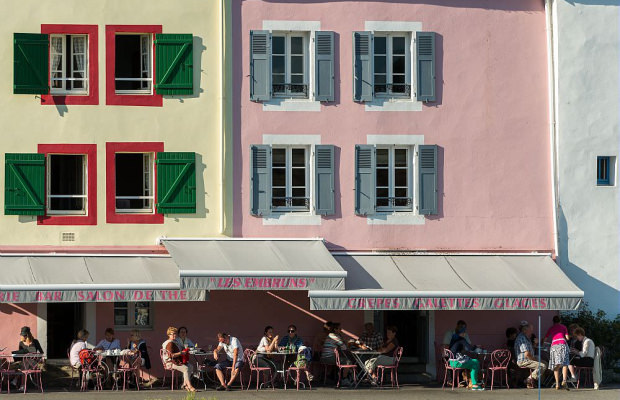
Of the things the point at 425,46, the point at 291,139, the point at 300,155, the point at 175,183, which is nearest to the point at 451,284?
the point at 300,155

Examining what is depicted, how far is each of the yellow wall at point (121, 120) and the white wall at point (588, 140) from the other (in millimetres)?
6964

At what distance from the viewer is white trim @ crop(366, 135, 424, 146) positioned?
28.6 m

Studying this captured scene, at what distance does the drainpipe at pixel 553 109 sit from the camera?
94.8 feet

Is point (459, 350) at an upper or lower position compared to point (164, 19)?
lower

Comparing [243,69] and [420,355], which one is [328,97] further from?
[420,355]

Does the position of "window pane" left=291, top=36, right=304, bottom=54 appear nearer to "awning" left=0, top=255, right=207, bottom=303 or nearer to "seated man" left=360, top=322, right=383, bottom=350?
"awning" left=0, top=255, right=207, bottom=303

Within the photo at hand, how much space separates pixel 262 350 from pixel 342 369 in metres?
1.74

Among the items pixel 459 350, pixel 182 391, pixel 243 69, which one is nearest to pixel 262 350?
pixel 182 391

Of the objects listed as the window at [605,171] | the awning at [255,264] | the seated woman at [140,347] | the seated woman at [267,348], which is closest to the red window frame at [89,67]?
the awning at [255,264]

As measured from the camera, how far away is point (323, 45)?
28.4m

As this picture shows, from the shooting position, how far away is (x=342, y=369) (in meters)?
27.8

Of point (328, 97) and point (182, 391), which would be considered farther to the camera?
point (328, 97)

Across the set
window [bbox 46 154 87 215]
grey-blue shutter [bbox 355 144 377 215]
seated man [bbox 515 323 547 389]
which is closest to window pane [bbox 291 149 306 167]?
Result: grey-blue shutter [bbox 355 144 377 215]

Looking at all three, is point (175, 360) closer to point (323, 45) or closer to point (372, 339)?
point (372, 339)
